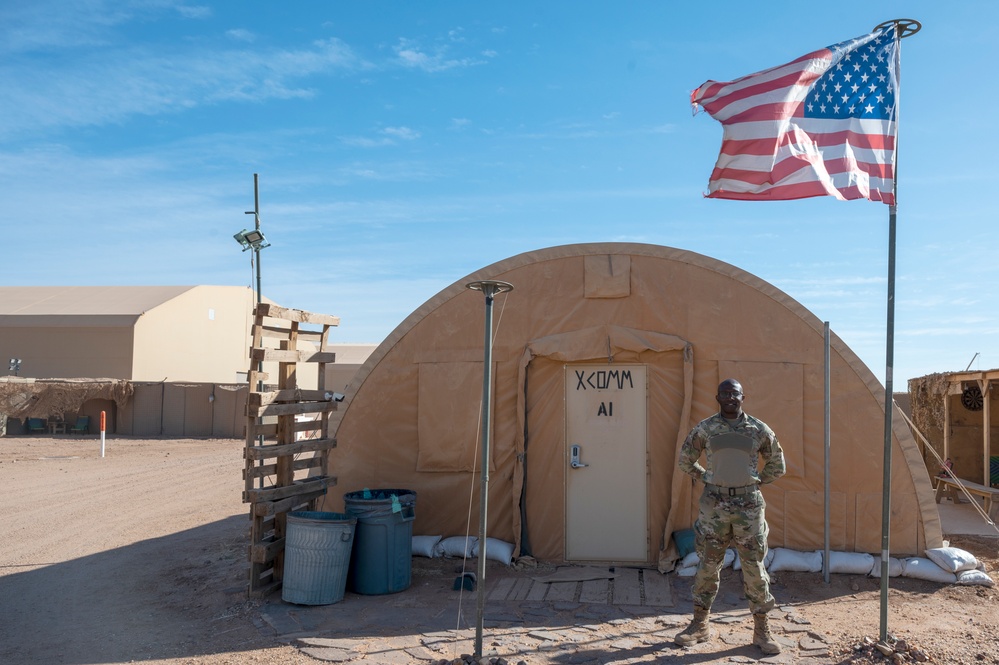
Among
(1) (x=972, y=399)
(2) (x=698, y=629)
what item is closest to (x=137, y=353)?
(1) (x=972, y=399)

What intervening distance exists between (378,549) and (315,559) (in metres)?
0.67

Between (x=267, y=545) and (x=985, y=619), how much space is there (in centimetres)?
641

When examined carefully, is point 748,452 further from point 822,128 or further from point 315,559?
point 315,559

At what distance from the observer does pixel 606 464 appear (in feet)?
30.6

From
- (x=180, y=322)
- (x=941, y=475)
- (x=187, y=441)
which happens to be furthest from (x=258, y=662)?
(x=180, y=322)

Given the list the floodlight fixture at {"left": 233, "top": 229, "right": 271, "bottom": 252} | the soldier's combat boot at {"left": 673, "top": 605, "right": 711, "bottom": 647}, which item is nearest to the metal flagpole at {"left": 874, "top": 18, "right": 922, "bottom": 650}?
the soldier's combat boot at {"left": 673, "top": 605, "right": 711, "bottom": 647}

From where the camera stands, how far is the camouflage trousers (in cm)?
625

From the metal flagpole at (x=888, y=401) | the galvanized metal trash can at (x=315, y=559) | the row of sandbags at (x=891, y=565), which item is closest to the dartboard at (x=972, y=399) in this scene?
the row of sandbags at (x=891, y=565)

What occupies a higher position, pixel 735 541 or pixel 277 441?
pixel 277 441

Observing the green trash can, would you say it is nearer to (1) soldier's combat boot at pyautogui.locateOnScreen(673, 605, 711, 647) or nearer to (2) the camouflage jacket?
(1) soldier's combat boot at pyautogui.locateOnScreen(673, 605, 711, 647)

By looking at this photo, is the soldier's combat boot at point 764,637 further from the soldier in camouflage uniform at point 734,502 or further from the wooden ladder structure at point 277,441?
the wooden ladder structure at point 277,441

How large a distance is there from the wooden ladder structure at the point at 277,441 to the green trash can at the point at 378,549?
698mm

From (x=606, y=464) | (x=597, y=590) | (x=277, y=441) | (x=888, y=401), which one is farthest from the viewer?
(x=606, y=464)

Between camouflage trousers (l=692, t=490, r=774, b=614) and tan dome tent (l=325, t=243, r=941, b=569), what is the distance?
2.36m
